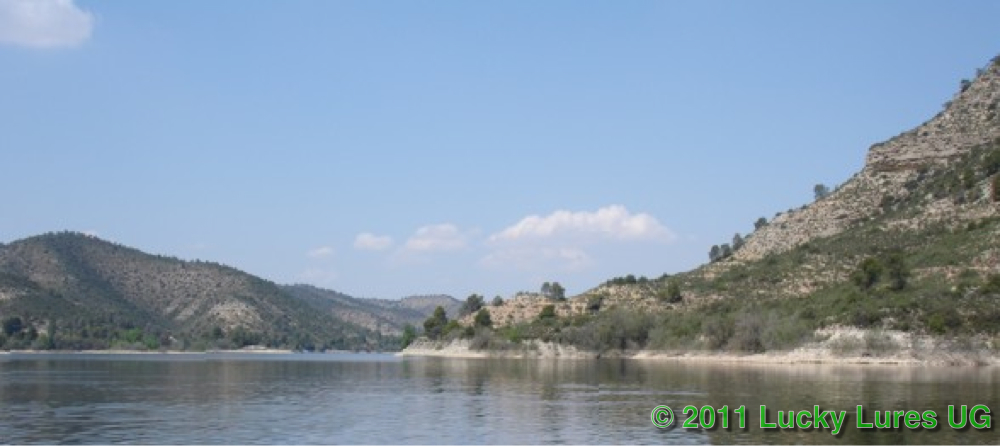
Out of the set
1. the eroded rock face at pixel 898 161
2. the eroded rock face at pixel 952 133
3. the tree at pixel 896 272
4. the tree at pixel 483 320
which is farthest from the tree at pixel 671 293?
the tree at pixel 896 272

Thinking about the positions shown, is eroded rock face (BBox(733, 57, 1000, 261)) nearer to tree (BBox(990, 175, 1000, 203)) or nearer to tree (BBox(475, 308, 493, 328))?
tree (BBox(990, 175, 1000, 203))

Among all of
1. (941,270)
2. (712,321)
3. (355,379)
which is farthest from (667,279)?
(355,379)

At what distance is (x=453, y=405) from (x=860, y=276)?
83603 mm

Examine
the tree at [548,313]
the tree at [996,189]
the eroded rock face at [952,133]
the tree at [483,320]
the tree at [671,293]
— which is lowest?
the tree at [483,320]

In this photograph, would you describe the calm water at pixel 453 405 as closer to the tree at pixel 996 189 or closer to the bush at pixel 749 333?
the bush at pixel 749 333

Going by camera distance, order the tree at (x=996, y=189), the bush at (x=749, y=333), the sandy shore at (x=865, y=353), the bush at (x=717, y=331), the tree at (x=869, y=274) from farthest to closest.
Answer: the bush at (x=717, y=331) < the bush at (x=749, y=333) < the tree at (x=996, y=189) < the tree at (x=869, y=274) < the sandy shore at (x=865, y=353)

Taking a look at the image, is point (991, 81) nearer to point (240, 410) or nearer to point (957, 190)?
point (957, 190)

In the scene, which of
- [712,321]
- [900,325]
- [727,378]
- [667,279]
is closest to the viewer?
[727,378]

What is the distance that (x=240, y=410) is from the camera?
55.2m

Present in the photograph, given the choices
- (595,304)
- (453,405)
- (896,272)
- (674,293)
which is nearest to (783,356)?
A: (896,272)

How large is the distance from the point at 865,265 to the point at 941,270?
9.01m

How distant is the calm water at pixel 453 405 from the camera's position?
137ft

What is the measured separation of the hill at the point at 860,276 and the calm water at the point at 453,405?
2841 centimetres

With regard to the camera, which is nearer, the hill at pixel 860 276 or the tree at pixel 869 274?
the hill at pixel 860 276
